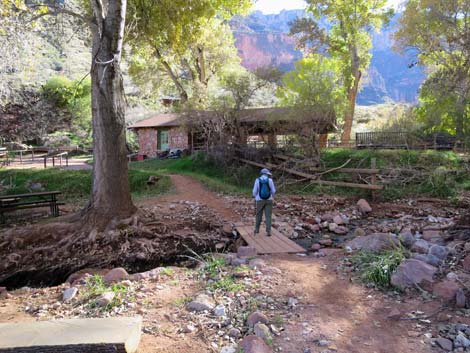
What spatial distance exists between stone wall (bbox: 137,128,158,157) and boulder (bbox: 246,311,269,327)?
74.0 feet

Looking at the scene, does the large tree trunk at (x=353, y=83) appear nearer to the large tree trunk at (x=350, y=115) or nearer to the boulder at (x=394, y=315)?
the large tree trunk at (x=350, y=115)

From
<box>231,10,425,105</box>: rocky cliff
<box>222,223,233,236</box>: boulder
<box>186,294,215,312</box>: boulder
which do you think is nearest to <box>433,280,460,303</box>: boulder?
<box>186,294,215,312</box>: boulder

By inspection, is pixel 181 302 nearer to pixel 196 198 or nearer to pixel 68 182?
pixel 196 198

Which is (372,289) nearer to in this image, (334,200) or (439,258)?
A: (439,258)

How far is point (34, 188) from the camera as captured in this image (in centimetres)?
1542

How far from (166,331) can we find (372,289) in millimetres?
2870

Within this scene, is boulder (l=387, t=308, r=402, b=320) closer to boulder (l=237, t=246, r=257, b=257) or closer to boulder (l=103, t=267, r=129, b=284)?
boulder (l=237, t=246, r=257, b=257)

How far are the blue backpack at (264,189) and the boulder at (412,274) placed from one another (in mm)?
3700

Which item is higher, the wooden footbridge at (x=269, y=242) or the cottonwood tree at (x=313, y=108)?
the cottonwood tree at (x=313, y=108)

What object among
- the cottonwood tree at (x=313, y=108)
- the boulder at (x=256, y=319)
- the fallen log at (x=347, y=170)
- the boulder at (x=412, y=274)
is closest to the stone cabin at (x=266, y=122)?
the cottonwood tree at (x=313, y=108)

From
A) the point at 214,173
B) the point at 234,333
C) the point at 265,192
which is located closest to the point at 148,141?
the point at 214,173

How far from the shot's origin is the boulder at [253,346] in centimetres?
341

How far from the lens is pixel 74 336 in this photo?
10.9ft

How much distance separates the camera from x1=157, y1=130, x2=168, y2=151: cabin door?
1018 inches
